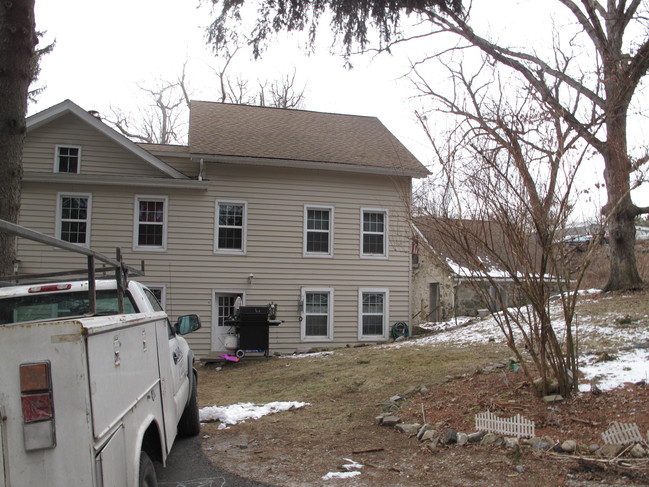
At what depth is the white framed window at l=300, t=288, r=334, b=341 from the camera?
626 inches

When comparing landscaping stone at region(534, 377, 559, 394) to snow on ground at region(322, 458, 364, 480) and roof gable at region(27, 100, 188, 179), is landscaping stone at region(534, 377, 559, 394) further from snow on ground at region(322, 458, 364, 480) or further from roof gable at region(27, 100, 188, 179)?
roof gable at region(27, 100, 188, 179)

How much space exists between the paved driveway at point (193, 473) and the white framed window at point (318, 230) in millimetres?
10711

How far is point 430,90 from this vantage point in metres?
13.8

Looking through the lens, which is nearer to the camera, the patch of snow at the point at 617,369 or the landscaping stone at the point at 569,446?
the landscaping stone at the point at 569,446

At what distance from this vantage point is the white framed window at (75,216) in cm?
1469

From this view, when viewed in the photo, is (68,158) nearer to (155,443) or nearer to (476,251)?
(476,251)

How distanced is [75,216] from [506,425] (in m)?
13.0

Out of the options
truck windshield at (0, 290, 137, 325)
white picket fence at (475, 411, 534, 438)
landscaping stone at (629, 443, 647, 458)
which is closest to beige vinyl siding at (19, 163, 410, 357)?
white picket fence at (475, 411, 534, 438)

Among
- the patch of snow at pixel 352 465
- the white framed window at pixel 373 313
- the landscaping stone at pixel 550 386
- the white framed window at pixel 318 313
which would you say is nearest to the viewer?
the patch of snow at pixel 352 465

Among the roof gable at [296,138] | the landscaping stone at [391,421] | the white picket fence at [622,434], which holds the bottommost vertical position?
the landscaping stone at [391,421]

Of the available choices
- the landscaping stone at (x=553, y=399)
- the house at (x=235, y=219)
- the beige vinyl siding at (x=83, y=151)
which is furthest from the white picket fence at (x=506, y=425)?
the beige vinyl siding at (x=83, y=151)

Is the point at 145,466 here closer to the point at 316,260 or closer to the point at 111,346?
the point at 111,346

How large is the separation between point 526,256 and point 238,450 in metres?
3.58

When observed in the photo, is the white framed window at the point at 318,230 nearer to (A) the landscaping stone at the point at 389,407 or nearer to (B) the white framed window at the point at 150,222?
(B) the white framed window at the point at 150,222
